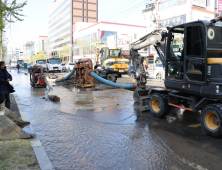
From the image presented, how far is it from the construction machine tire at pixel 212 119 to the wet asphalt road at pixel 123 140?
0.56 feet

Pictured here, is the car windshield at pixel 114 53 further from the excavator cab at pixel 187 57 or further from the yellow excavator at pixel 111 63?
the excavator cab at pixel 187 57

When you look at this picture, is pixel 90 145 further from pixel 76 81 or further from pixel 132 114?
pixel 76 81

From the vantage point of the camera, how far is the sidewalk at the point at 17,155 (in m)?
3.77

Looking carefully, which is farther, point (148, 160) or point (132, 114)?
point (132, 114)

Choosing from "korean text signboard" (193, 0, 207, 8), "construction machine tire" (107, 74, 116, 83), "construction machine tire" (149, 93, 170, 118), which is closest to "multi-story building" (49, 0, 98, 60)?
"korean text signboard" (193, 0, 207, 8)

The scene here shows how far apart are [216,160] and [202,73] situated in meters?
2.18

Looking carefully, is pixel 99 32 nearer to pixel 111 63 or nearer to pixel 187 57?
pixel 111 63

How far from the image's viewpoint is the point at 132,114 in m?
7.95

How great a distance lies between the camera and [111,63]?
59.5ft

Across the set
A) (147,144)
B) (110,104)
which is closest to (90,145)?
(147,144)

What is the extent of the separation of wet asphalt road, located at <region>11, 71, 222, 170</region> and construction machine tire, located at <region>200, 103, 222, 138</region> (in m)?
0.17

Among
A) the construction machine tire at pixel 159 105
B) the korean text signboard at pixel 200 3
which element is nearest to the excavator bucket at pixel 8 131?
the construction machine tire at pixel 159 105

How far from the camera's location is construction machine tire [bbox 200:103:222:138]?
5195 mm

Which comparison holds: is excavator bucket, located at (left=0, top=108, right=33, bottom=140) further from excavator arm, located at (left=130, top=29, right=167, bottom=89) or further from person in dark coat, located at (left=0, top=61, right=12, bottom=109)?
excavator arm, located at (left=130, top=29, right=167, bottom=89)
